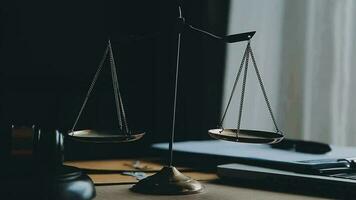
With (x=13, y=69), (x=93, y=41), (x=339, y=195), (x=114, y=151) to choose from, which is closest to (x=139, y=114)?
(x=114, y=151)

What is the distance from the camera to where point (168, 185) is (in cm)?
88

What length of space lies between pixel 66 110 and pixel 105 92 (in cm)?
10

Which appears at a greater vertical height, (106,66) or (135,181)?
(106,66)

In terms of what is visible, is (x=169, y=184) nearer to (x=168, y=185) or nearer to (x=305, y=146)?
(x=168, y=185)

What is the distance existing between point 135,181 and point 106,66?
0.39 meters

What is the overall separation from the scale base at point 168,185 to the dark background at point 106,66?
12.8 inches

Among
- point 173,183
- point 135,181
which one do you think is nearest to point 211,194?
point 173,183

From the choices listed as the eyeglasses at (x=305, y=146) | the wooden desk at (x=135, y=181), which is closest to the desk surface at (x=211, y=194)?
the wooden desk at (x=135, y=181)

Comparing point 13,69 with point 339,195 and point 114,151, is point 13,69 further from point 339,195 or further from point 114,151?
point 339,195

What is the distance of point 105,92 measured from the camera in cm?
130

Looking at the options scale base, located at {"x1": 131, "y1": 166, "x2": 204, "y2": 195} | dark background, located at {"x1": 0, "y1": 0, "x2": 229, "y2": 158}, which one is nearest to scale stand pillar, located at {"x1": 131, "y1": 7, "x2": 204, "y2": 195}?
scale base, located at {"x1": 131, "y1": 166, "x2": 204, "y2": 195}

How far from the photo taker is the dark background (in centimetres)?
120

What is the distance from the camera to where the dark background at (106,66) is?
3.95 feet

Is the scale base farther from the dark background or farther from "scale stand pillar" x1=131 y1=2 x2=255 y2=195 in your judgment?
the dark background
